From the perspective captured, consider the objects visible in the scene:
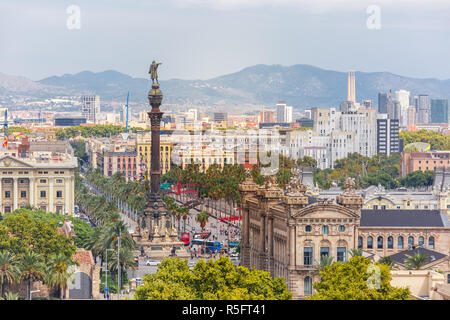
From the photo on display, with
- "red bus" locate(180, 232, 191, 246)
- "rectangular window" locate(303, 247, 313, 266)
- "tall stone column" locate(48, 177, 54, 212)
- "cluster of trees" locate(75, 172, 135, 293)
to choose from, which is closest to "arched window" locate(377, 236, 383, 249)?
"rectangular window" locate(303, 247, 313, 266)

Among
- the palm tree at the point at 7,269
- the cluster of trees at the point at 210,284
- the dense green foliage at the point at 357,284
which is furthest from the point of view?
the palm tree at the point at 7,269

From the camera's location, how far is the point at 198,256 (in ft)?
340

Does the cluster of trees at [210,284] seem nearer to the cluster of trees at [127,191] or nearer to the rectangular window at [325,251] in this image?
the rectangular window at [325,251]

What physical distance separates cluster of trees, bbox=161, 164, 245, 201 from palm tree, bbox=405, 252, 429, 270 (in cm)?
6423

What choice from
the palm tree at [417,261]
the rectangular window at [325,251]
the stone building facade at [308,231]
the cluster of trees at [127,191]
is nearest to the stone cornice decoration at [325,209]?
the stone building facade at [308,231]

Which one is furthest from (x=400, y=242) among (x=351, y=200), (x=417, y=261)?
(x=417, y=261)

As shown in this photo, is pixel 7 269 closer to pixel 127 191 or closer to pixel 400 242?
pixel 400 242

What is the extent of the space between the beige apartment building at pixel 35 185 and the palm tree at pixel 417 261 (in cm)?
7034

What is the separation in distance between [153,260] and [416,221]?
25.6 meters

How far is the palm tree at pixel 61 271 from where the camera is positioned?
71.4 m

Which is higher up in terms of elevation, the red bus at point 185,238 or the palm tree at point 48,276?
the palm tree at point 48,276

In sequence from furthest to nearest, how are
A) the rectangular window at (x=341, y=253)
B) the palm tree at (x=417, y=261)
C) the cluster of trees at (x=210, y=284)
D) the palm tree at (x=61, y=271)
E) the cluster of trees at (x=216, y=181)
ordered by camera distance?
the cluster of trees at (x=216, y=181) < the rectangular window at (x=341, y=253) < the palm tree at (x=61, y=271) < the palm tree at (x=417, y=261) < the cluster of trees at (x=210, y=284)

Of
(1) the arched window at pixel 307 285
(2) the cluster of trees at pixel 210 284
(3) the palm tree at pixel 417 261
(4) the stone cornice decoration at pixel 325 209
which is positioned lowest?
(1) the arched window at pixel 307 285
